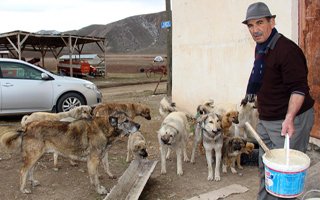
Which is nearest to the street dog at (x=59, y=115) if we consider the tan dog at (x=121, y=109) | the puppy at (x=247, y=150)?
the tan dog at (x=121, y=109)

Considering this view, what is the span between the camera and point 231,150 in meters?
5.95

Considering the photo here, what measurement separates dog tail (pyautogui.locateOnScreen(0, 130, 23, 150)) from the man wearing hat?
3.37m

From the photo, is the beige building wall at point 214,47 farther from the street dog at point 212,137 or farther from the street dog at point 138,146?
the street dog at point 138,146

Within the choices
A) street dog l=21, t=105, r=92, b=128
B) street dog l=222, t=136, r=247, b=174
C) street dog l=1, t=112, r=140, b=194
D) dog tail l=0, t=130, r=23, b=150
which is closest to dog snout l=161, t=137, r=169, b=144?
street dog l=1, t=112, r=140, b=194

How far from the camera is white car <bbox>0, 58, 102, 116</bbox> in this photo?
33.2ft

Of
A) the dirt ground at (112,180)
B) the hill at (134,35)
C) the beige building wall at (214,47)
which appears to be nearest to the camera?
the dirt ground at (112,180)

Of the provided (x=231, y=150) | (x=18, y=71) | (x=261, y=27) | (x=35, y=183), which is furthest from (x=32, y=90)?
(x=261, y=27)

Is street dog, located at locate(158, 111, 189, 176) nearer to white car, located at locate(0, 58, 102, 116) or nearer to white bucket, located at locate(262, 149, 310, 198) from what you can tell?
white bucket, located at locate(262, 149, 310, 198)

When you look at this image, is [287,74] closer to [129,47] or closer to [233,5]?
[233,5]

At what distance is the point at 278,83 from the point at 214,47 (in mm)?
6025

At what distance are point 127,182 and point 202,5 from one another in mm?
5813

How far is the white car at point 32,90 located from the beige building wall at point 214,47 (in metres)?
3.11

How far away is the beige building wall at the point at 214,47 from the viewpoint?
25.3ft

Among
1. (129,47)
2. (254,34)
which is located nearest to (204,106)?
(254,34)
